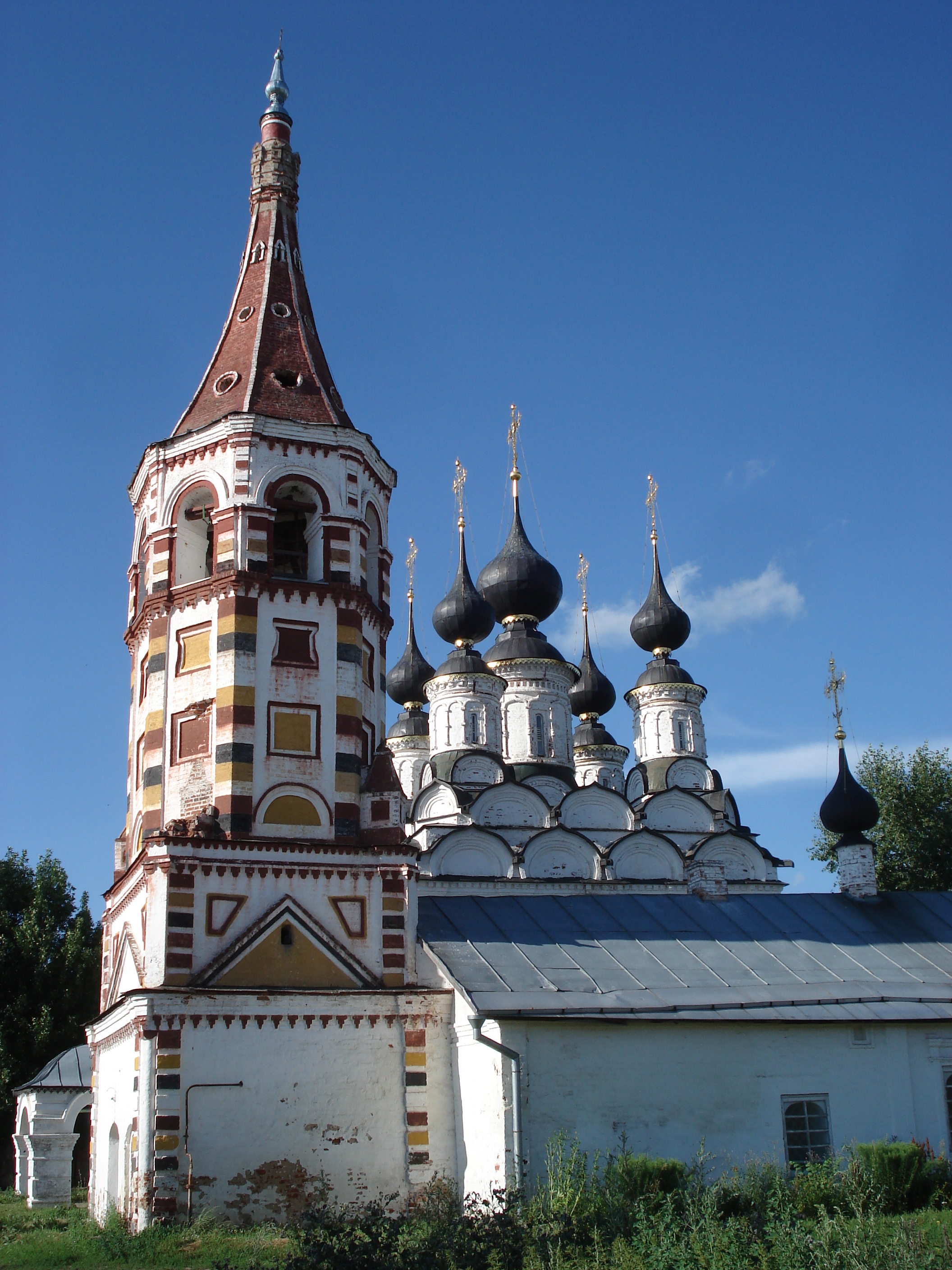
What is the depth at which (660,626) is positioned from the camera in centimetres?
3275

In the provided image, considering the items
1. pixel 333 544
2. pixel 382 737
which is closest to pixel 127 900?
pixel 382 737

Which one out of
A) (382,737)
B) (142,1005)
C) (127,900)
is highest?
(382,737)

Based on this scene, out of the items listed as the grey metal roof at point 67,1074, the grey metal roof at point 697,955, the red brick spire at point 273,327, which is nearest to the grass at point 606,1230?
the grey metal roof at point 697,955

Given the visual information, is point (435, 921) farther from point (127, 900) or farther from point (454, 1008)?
point (127, 900)

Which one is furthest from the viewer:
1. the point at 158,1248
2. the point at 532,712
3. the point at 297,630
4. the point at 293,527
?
the point at 532,712

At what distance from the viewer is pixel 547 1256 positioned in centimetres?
889

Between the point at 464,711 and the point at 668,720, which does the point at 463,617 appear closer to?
the point at 464,711

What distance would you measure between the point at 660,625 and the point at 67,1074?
17.8 meters

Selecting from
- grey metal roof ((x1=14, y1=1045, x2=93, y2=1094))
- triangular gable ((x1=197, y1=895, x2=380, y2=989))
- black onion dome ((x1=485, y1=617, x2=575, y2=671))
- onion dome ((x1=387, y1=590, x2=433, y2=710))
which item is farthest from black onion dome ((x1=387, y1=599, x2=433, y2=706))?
triangular gable ((x1=197, y1=895, x2=380, y2=989))

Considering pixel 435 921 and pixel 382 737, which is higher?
pixel 382 737

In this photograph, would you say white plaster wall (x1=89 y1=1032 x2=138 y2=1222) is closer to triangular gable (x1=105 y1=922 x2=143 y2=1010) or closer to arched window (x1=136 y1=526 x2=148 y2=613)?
triangular gable (x1=105 y1=922 x2=143 y2=1010)

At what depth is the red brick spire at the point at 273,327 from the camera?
53.9 feet

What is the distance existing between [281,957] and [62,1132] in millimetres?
9007

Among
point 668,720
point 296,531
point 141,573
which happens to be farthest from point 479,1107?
point 668,720
